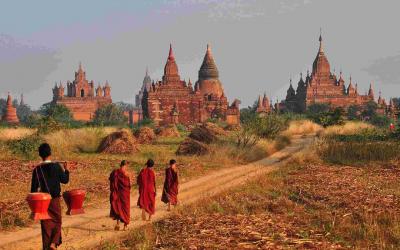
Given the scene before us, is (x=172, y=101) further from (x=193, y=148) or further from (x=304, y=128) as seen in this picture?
(x=193, y=148)

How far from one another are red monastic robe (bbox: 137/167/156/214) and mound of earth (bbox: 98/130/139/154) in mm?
13908

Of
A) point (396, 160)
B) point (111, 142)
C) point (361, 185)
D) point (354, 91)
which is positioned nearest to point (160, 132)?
point (111, 142)

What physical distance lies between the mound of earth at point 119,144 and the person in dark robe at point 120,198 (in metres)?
14.5

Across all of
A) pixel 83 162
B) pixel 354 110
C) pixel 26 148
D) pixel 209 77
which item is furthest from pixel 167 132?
pixel 354 110

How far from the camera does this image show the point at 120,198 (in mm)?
9312

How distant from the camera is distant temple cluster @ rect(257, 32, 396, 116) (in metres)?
76.3

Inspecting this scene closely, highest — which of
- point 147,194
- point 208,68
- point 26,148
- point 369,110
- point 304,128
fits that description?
point 208,68

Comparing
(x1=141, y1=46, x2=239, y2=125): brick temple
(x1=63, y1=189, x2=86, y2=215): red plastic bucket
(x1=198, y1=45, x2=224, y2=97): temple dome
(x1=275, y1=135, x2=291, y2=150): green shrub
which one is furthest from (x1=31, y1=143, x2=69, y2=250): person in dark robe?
(x1=198, y1=45, x2=224, y2=97): temple dome

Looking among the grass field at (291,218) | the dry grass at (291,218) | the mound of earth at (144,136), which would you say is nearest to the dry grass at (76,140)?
the mound of earth at (144,136)

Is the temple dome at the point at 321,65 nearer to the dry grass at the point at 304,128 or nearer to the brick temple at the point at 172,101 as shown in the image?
the brick temple at the point at 172,101

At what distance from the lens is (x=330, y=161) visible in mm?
20734

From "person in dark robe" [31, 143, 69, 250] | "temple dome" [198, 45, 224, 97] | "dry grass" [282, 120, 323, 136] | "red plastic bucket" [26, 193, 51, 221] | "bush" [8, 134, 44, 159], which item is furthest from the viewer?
"temple dome" [198, 45, 224, 97]

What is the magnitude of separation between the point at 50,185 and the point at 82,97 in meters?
78.3

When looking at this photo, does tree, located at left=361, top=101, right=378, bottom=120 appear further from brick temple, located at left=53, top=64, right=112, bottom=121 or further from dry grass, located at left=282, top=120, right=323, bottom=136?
brick temple, located at left=53, top=64, right=112, bottom=121
